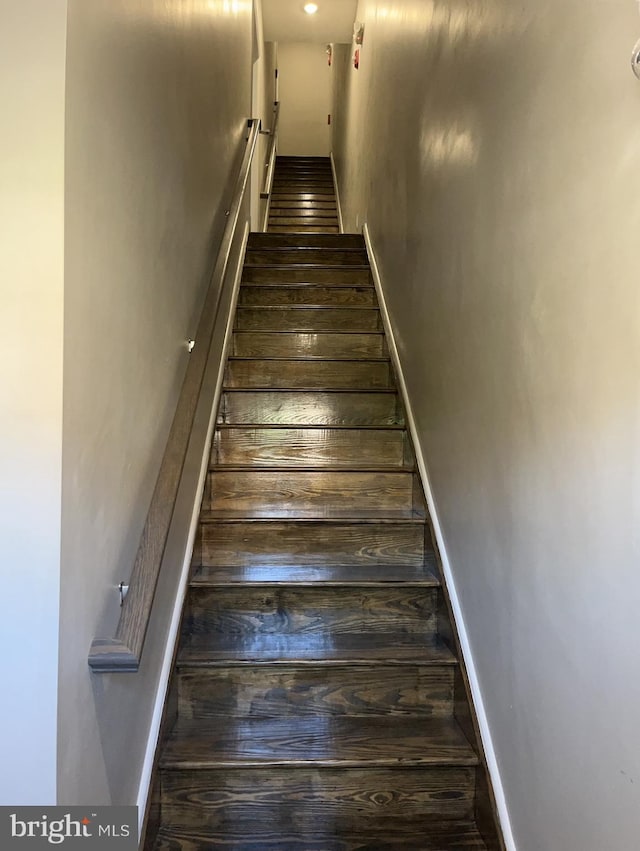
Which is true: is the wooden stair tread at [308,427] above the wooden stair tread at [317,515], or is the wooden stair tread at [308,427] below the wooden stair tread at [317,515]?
above

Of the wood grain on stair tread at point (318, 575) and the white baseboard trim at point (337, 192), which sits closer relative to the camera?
the wood grain on stair tread at point (318, 575)

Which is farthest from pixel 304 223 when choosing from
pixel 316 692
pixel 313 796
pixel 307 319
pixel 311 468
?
pixel 313 796

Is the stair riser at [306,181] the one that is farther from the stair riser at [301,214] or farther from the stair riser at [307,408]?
the stair riser at [307,408]

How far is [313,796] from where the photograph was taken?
1.45m

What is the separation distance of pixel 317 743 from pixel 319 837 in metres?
0.20

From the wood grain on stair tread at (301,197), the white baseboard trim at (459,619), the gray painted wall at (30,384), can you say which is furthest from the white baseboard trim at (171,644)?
the wood grain on stair tread at (301,197)

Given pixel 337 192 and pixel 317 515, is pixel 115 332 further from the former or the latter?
pixel 337 192

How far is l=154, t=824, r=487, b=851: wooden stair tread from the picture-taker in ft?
4.48

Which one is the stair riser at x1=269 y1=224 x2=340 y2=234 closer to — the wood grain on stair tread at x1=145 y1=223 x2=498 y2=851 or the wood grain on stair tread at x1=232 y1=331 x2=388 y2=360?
the wood grain on stair tread at x1=232 y1=331 x2=388 y2=360

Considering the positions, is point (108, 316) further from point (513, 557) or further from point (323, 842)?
point (323, 842)

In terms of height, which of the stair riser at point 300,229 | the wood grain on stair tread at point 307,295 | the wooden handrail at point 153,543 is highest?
the stair riser at point 300,229

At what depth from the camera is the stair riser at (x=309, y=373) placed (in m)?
2.77

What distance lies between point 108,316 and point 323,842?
51.3 inches

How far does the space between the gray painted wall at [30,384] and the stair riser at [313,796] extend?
0.66 metres
